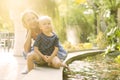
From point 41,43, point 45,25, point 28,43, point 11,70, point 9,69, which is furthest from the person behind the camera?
point 9,69

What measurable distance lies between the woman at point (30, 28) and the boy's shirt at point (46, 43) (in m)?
0.16

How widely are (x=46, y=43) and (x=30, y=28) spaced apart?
28cm

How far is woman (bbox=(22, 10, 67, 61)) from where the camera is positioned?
3.71 metres

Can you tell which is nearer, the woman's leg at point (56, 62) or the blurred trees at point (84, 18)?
the woman's leg at point (56, 62)

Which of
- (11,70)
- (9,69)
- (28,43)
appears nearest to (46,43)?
(28,43)

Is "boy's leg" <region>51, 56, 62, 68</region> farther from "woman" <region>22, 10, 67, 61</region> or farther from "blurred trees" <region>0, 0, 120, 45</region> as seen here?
"blurred trees" <region>0, 0, 120, 45</region>

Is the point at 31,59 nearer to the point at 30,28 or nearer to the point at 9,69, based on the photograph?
the point at 30,28

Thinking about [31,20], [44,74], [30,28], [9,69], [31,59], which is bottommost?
[9,69]

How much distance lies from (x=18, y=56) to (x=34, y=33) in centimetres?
280

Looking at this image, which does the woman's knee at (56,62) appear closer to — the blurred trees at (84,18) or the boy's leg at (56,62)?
the boy's leg at (56,62)

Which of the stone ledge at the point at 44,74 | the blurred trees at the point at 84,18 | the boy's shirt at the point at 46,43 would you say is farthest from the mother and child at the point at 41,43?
the blurred trees at the point at 84,18

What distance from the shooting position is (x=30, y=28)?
150 inches

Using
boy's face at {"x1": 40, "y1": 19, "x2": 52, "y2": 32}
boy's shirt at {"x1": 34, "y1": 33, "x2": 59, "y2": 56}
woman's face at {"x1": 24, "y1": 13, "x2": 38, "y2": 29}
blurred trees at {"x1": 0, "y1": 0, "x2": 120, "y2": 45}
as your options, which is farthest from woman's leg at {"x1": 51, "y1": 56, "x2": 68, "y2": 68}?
blurred trees at {"x1": 0, "y1": 0, "x2": 120, "y2": 45}

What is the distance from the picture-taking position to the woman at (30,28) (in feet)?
12.2
